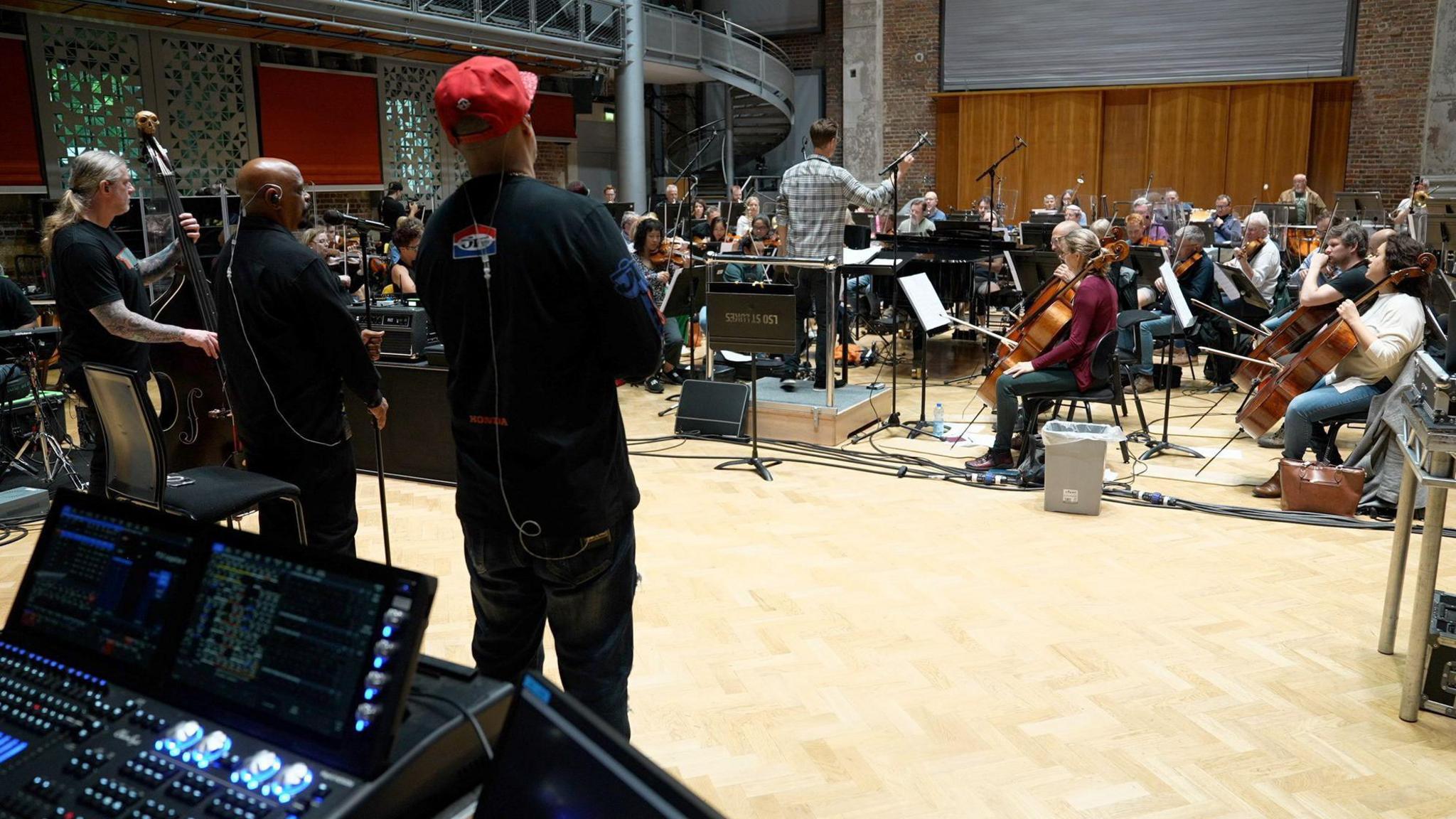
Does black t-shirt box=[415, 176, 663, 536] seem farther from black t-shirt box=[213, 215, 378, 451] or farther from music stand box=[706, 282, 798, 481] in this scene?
music stand box=[706, 282, 798, 481]

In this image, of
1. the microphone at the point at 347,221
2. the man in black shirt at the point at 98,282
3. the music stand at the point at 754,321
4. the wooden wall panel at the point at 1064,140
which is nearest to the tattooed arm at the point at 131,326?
the man in black shirt at the point at 98,282

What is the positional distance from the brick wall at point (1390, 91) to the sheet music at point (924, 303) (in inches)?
466

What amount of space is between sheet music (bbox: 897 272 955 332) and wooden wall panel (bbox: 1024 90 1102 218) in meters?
11.4

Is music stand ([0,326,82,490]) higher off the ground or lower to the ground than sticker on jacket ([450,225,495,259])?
lower

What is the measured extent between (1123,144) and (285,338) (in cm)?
1623

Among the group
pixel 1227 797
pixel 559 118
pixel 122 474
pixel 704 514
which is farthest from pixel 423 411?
pixel 559 118

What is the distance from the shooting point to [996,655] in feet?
12.1

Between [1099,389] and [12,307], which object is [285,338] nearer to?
[12,307]

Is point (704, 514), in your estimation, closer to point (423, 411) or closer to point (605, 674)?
point (423, 411)

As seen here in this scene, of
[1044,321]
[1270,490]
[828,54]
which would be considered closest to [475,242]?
[1044,321]

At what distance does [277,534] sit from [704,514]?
2382 mm

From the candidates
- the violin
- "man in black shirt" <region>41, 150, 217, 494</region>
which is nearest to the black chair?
"man in black shirt" <region>41, 150, 217, 494</region>

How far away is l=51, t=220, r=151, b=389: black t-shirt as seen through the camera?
13.3 feet

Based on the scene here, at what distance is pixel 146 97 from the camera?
36.2ft
